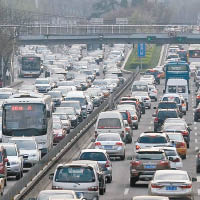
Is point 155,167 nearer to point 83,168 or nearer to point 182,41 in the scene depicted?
point 83,168

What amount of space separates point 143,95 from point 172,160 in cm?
4179

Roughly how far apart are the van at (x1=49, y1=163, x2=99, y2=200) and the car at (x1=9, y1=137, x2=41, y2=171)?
1137 centimetres

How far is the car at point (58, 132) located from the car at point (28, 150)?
11.5 meters

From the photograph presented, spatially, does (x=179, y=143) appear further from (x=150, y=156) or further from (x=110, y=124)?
(x=150, y=156)

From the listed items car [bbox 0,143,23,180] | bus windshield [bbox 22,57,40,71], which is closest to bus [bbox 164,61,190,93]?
bus windshield [bbox 22,57,40,71]

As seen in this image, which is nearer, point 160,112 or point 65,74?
point 160,112

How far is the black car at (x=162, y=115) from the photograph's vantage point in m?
64.5

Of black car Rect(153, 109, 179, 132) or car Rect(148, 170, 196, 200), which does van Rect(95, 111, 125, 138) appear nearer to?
black car Rect(153, 109, 179, 132)

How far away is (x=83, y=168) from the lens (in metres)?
34.8

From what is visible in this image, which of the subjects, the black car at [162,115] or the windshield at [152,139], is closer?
the windshield at [152,139]

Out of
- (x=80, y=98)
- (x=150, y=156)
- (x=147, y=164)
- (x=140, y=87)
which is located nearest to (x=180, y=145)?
(x=150, y=156)

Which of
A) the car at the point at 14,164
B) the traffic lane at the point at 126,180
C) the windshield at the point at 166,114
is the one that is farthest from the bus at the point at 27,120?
the windshield at the point at 166,114

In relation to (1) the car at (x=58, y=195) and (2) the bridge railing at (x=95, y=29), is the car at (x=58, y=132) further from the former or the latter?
(2) the bridge railing at (x=95, y=29)

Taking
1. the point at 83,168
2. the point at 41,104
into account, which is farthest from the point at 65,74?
the point at 83,168
